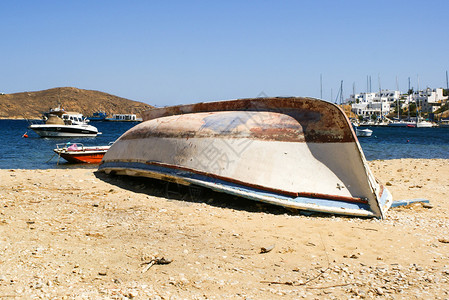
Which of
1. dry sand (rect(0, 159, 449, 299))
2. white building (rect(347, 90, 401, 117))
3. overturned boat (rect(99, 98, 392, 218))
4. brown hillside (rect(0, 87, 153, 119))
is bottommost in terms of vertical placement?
dry sand (rect(0, 159, 449, 299))

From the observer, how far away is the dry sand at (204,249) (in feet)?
12.1

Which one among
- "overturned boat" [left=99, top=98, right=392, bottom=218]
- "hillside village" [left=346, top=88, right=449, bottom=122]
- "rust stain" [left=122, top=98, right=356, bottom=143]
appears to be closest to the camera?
"overturned boat" [left=99, top=98, right=392, bottom=218]

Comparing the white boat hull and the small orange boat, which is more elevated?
the white boat hull

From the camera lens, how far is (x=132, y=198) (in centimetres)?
717

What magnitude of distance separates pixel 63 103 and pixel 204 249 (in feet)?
451

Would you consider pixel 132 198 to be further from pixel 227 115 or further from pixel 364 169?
pixel 364 169

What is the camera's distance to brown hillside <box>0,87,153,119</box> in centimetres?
12606

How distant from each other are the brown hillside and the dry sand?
121 m

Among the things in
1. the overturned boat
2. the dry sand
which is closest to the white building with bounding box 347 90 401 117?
the overturned boat

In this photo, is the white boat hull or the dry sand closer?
the dry sand

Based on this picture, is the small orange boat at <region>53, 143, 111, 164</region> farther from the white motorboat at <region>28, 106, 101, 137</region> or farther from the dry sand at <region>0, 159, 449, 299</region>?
the white motorboat at <region>28, 106, 101, 137</region>

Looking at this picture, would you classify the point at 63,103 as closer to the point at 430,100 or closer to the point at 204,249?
the point at 430,100

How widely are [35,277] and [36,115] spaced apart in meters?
126

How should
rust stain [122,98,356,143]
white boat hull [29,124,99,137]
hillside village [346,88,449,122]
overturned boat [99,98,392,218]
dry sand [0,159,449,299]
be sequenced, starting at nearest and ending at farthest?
1. dry sand [0,159,449,299]
2. overturned boat [99,98,392,218]
3. rust stain [122,98,356,143]
4. white boat hull [29,124,99,137]
5. hillside village [346,88,449,122]
